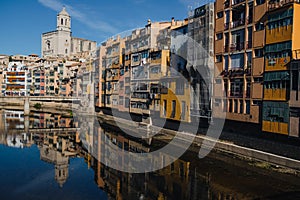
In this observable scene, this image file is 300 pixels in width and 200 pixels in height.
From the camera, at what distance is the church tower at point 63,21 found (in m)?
164

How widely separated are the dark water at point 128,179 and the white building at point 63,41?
440 ft

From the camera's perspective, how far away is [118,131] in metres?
53.2

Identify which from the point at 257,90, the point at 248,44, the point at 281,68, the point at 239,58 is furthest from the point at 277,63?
the point at 239,58

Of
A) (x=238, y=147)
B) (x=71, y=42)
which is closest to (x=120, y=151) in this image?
(x=238, y=147)

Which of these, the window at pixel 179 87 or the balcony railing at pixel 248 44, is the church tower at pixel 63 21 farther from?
the balcony railing at pixel 248 44

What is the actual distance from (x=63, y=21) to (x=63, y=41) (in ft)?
36.5

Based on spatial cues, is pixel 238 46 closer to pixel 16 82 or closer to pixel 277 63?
pixel 277 63

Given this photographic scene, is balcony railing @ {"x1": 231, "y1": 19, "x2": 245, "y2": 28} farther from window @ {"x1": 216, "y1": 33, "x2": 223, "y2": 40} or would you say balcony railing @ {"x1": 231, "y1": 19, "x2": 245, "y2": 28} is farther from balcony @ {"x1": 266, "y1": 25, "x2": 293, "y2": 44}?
balcony @ {"x1": 266, "y1": 25, "x2": 293, "y2": 44}

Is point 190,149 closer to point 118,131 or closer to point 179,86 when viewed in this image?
point 179,86

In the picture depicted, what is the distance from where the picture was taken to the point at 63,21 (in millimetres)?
165500

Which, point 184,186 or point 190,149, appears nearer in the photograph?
point 184,186

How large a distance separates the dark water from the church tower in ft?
451

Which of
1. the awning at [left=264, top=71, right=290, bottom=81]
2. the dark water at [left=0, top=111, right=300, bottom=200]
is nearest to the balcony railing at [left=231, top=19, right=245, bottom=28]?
the awning at [left=264, top=71, right=290, bottom=81]

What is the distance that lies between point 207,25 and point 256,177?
21.3 m
